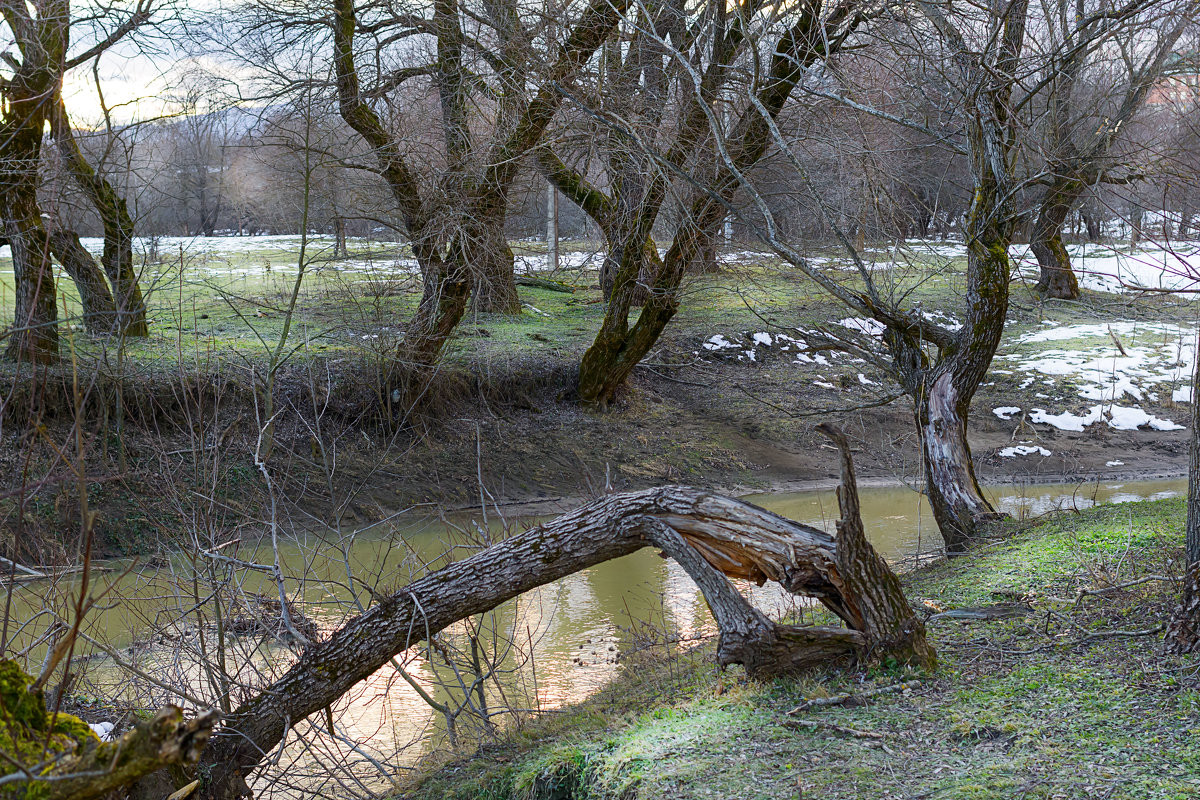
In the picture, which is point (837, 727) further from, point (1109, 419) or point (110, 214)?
point (1109, 419)

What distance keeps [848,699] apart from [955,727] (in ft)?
1.98

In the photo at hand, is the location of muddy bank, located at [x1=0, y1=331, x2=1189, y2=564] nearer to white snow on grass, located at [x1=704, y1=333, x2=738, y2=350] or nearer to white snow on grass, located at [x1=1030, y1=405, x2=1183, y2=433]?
white snow on grass, located at [x1=1030, y1=405, x2=1183, y2=433]

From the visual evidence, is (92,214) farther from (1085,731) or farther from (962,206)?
(962,206)

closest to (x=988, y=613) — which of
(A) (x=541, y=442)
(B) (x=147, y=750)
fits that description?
(B) (x=147, y=750)

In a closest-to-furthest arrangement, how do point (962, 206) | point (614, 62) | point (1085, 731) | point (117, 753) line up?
point (117, 753), point (1085, 731), point (614, 62), point (962, 206)

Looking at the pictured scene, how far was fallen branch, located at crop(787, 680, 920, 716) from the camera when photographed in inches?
182

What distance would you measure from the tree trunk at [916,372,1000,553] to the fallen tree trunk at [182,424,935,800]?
3666 mm

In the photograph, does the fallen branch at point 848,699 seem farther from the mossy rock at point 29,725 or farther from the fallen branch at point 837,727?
the mossy rock at point 29,725

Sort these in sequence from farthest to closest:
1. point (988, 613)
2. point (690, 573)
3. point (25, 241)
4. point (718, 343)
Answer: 1. point (718, 343)
2. point (25, 241)
3. point (988, 613)
4. point (690, 573)

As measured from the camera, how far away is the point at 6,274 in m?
17.2

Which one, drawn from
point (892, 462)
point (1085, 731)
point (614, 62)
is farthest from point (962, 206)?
point (1085, 731)

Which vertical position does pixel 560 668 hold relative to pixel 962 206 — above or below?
below

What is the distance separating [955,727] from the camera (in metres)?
4.15

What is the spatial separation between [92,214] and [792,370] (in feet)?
41.1
